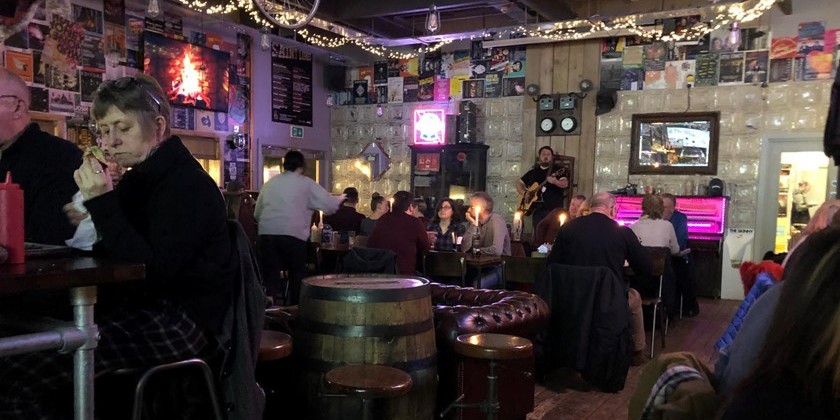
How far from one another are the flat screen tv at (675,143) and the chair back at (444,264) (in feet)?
14.4

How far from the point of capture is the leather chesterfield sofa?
10.2ft

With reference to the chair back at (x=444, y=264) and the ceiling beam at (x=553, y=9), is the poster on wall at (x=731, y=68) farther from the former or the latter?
the chair back at (x=444, y=264)

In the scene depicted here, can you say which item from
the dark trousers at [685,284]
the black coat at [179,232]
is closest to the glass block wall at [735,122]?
the dark trousers at [685,284]

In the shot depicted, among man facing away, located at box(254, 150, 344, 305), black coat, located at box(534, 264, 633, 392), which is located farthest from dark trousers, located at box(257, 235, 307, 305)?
black coat, located at box(534, 264, 633, 392)

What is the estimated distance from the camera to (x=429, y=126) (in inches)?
400

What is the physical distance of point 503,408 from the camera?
328cm

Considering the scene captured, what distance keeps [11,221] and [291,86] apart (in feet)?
30.2

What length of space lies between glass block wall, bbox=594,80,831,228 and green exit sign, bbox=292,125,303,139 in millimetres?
4848

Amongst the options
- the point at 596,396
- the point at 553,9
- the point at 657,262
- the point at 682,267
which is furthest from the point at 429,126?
the point at 596,396

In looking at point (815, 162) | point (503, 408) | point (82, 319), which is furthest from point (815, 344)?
point (815, 162)

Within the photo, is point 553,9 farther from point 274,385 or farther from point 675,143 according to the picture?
point 274,385

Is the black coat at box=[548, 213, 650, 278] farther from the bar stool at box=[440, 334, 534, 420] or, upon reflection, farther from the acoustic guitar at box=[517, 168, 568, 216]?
the acoustic guitar at box=[517, 168, 568, 216]

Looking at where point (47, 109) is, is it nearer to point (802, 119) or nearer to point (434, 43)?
point (434, 43)

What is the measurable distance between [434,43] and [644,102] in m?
3.25
